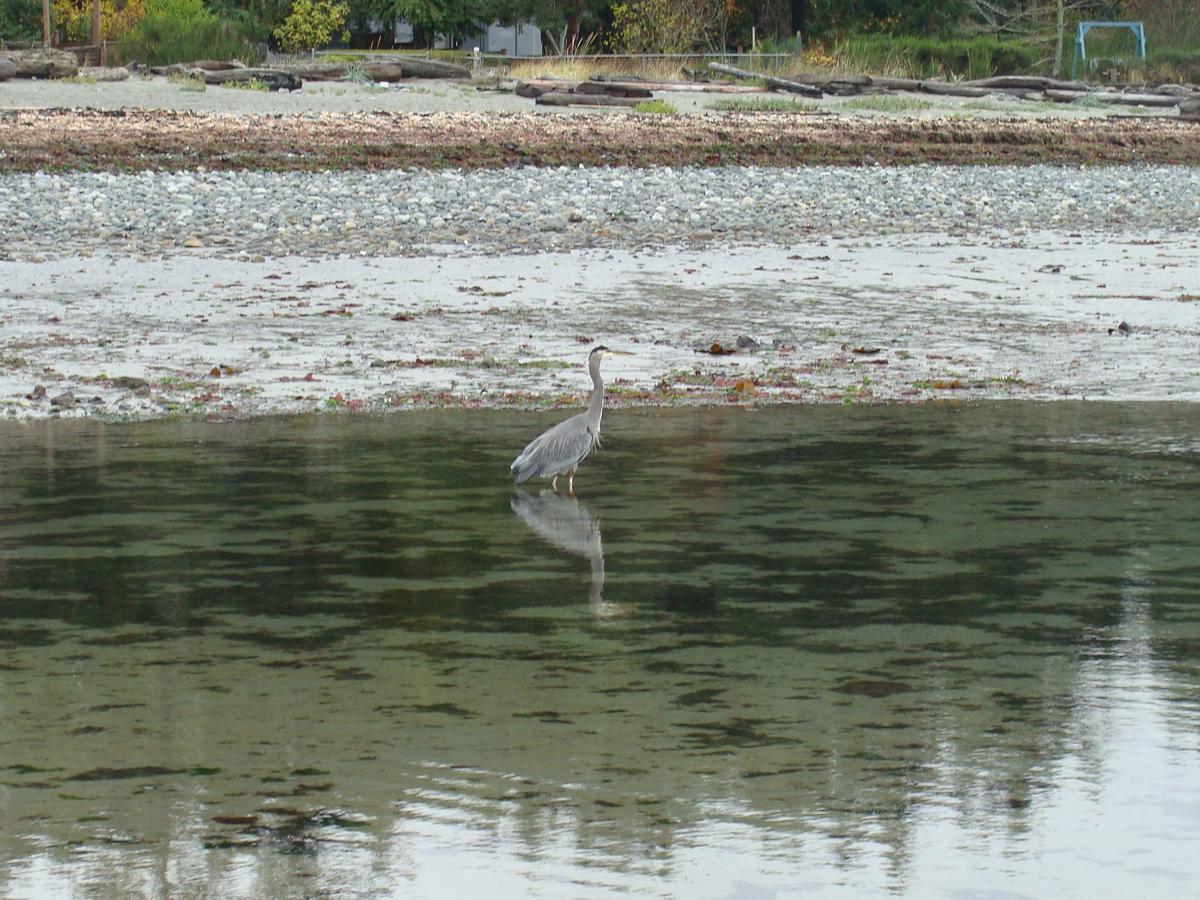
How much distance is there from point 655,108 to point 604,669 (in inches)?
1257

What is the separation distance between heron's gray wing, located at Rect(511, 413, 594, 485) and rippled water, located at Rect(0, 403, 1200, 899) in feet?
0.53

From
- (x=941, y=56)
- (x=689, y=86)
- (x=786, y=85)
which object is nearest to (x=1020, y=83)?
(x=786, y=85)

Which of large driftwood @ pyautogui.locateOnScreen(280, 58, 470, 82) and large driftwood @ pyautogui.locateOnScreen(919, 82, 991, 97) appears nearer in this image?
large driftwood @ pyautogui.locateOnScreen(280, 58, 470, 82)

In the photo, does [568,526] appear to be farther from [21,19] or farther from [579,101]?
[21,19]

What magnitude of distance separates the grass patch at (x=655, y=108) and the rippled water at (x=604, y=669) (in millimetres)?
26867

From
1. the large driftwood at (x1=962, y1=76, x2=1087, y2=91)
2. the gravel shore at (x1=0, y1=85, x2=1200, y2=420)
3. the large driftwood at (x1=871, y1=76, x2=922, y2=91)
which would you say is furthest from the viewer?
the large driftwood at (x1=962, y1=76, x2=1087, y2=91)

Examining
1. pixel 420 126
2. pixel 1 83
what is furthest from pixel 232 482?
pixel 1 83

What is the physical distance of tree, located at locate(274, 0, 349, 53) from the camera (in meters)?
59.7

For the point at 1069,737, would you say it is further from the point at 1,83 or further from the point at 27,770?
the point at 1,83

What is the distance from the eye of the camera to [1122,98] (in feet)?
147

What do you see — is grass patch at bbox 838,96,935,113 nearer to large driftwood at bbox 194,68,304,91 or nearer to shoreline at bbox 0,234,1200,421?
large driftwood at bbox 194,68,304,91

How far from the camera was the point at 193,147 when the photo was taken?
92.2 feet

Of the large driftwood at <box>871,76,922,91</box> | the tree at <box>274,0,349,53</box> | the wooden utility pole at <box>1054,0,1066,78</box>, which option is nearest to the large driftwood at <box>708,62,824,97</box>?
the large driftwood at <box>871,76,922,91</box>

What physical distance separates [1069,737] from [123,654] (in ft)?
10.5
